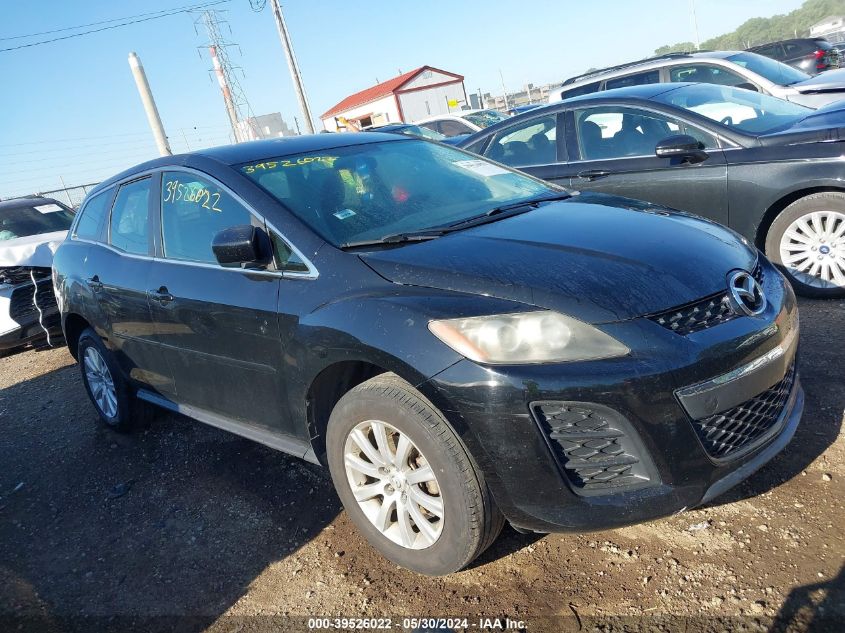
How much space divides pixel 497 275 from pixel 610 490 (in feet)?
2.63

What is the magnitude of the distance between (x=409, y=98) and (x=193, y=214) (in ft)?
146

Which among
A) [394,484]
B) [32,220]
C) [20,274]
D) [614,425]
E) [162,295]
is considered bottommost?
[394,484]

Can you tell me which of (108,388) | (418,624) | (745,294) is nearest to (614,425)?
(745,294)

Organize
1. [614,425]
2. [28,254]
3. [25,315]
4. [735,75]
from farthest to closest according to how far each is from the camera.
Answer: [735,75], [28,254], [25,315], [614,425]

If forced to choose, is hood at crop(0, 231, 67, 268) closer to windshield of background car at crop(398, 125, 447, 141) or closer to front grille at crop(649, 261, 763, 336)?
front grille at crop(649, 261, 763, 336)

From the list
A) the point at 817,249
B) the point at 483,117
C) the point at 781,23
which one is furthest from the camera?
the point at 781,23

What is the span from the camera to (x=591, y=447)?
6.84 feet

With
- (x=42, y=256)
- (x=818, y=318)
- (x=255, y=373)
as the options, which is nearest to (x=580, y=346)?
(x=255, y=373)

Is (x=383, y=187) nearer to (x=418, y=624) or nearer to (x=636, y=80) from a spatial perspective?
(x=418, y=624)

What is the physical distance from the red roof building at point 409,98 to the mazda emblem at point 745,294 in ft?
141

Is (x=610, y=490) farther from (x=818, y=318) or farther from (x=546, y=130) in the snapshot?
(x=546, y=130)

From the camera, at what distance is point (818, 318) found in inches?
162

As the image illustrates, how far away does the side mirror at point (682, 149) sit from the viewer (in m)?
4.48

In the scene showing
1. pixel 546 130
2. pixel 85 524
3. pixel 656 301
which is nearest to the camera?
pixel 656 301
